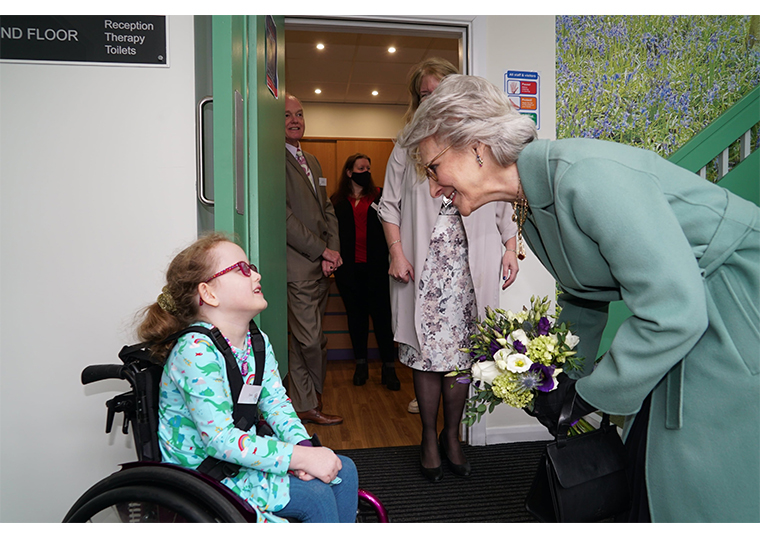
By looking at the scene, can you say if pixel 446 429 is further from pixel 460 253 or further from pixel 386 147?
pixel 386 147

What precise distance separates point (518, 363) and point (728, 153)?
249 centimetres

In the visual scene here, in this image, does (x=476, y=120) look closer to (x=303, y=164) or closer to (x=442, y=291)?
(x=442, y=291)

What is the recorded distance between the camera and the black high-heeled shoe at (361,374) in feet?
12.3

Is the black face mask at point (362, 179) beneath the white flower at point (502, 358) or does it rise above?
above

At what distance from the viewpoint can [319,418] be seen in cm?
294

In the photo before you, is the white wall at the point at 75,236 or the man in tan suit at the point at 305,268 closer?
the white wall at the point at 75,236

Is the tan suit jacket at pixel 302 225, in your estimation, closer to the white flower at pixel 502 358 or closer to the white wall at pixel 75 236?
the white wall at pixel 75 236

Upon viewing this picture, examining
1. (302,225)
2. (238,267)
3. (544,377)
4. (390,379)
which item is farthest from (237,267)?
(390,379)

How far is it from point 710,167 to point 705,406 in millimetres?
2403

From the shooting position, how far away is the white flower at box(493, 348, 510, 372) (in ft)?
3.83

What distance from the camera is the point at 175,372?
112 cm

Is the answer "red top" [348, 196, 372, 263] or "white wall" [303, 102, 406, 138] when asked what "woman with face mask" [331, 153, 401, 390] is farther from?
"white wall" [303, 102, 406, 138]

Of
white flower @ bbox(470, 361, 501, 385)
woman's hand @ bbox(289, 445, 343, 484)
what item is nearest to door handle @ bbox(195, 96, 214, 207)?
woman's hand @ bbox(289, 445, 343, 484)

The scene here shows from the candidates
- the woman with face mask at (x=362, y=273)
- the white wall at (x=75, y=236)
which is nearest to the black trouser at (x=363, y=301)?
the woman with face mask at (x=362, y=273)
